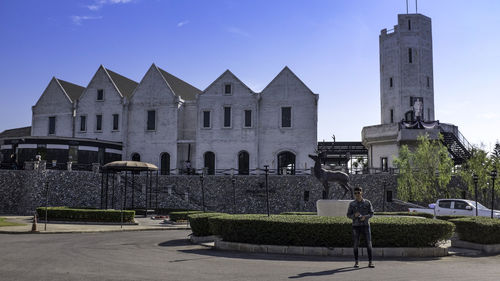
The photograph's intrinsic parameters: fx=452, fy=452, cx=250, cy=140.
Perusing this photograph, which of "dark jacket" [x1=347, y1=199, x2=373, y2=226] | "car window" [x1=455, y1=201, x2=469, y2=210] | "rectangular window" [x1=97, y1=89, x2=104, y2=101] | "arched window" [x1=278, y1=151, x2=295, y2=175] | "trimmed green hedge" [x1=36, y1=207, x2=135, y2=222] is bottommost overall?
"trimmed green hedge" [x1=36, y1=207, x2=135, y2=222]

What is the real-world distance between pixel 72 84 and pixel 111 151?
1491 centimetres

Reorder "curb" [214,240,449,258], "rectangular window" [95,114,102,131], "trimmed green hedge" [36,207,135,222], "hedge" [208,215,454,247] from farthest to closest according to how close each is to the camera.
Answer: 1. "rectangular window" [95,114,102,131]
2. "trimmed green hedge" [36,207,135,222]
3. "hedge" [208,215,454,247]
4. "curb" [214,240,449,258]

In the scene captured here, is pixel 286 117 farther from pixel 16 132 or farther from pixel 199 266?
pixel 16 132

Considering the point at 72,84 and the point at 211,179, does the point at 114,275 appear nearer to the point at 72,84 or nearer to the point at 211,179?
the point at 211,179

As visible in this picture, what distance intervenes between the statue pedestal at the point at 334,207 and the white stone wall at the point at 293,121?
2695cm

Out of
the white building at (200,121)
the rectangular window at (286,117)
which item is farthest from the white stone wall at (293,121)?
the rectangular window at (286,117)

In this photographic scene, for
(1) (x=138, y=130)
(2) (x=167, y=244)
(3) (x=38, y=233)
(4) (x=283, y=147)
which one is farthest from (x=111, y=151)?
(2) (x=167, y=244)

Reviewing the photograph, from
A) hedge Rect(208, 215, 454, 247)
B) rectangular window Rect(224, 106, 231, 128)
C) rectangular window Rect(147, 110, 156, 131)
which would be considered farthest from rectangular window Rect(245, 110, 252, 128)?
hedge Rect(208, 215, 454, 247)

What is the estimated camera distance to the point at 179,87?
53.9 meters

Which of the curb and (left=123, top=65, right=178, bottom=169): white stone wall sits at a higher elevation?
(left=123, top=65, right=178, bottom=169): white stone wall

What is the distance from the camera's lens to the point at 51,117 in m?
53.0

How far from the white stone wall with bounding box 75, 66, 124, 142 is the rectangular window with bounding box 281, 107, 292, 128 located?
17821 mm

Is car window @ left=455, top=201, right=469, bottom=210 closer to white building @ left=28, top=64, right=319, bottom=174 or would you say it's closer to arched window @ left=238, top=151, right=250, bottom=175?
white building @ left=28, top=64, right=319, bottom=174

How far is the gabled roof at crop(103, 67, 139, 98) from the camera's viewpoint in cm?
5281
